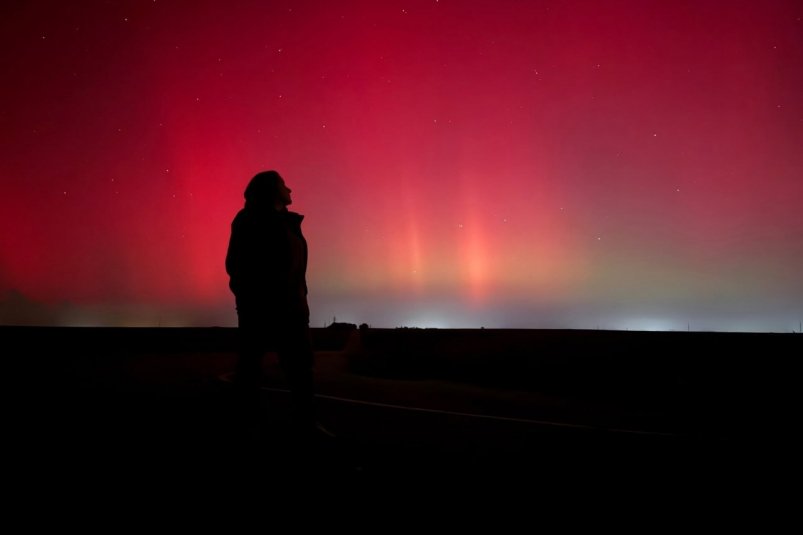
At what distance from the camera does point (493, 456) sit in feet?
13.8

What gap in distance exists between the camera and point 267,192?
4.22 metres

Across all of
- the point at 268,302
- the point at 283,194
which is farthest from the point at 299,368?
the point at 283,194

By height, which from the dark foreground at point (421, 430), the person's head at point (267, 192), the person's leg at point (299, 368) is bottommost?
the dark foreground at point (421, 430)

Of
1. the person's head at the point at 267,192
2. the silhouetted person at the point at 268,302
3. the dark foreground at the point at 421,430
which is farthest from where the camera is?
the person's head at the point at 267,192

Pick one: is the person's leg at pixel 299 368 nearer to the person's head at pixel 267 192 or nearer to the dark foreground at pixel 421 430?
the dark foreground at pixel 421 430

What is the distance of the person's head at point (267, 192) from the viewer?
13.8 feet

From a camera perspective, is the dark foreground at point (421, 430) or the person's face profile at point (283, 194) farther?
the person's face profile at point (283, 194)

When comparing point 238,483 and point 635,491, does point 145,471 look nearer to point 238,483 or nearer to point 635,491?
point 238,483


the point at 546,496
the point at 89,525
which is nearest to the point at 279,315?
the point at 89,525

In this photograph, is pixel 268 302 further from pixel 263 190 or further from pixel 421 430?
pixel 421 430

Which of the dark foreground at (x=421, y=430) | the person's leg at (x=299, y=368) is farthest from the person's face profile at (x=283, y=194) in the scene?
the dark foreground at (x=421, y=430)

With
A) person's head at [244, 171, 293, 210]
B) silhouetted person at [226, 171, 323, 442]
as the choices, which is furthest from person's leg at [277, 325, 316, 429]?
person's head at [244, 171, 293, 210]

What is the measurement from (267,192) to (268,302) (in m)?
0.88

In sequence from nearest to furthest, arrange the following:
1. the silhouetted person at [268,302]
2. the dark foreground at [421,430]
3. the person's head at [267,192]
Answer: the dark foreground at [421,430], the silhouetted person at [268,302], the person's head at [267,192]
